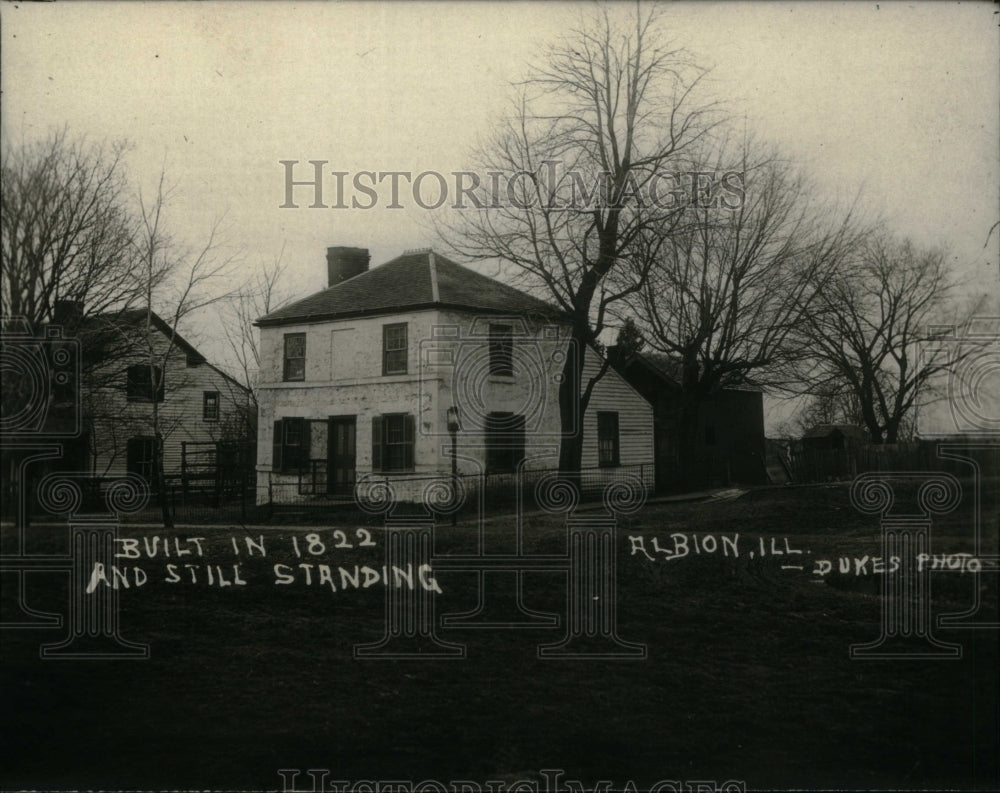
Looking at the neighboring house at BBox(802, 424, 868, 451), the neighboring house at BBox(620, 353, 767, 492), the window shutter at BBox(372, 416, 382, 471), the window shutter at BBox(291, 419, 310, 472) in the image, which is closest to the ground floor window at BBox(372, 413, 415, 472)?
the window shutter at BBox(372, 416, 382, 471)

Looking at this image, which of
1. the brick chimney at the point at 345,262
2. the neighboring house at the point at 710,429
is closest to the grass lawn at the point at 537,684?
the neighboring house at the point at 710,429

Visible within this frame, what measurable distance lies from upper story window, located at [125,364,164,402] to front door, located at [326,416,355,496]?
35.9 inches

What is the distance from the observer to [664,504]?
464cm

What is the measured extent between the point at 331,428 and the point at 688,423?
210 centimetres

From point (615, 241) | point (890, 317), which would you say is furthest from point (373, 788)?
point (890, 317)

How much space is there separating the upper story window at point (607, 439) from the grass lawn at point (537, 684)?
0.36 meters

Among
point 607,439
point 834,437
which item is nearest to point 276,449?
point 607,439

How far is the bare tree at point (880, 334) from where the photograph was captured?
439cm

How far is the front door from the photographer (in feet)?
14.6

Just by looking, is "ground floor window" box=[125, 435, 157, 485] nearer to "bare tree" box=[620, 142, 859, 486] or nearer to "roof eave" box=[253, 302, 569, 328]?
"roof eave" box=[253, 302, 569, 328]

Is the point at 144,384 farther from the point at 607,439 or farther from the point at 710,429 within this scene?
the point at 710,429

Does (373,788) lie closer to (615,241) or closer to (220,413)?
(220,413)

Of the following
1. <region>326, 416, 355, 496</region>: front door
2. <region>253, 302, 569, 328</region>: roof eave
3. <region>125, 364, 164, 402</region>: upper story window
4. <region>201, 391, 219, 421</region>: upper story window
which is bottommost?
<region>326, 416, 355, 496</region>: front door

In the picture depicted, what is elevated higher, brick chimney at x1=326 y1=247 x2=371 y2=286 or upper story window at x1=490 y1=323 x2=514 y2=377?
brick chimney at x1=326 y1=247 x2=371 y2=286
